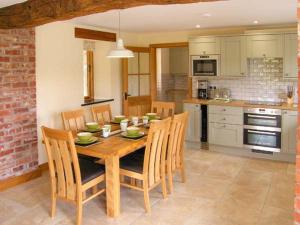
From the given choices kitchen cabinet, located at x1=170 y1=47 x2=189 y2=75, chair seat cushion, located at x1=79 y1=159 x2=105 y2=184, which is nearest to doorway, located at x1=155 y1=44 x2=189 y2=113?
kitchen cabinet, located at x1=170 y1=47 x2=189 y2=75

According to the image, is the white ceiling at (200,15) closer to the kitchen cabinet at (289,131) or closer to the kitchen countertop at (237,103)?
the kitchen countertop at (237,103)

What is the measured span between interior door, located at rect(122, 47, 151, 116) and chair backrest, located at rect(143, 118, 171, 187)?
8.43ft

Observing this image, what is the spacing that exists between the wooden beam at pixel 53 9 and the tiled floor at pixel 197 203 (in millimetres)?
1964

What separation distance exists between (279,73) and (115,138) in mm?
3329

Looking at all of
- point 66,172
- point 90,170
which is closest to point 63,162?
point 66,172

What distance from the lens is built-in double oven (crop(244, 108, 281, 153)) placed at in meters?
4.93

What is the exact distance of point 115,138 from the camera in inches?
135

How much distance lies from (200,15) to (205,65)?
147 cm

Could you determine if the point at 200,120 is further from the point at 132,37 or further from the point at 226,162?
the point at 132,37

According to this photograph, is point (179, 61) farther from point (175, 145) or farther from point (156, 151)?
point (156, 151)

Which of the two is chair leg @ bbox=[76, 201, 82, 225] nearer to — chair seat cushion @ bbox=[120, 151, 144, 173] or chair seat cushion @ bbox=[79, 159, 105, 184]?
chair seat cushion @ bbox=[79, 159, 105, 184]

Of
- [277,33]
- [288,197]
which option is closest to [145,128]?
[288,197]

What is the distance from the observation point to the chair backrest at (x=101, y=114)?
4.45 m

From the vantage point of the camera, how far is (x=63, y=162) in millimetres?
2883
